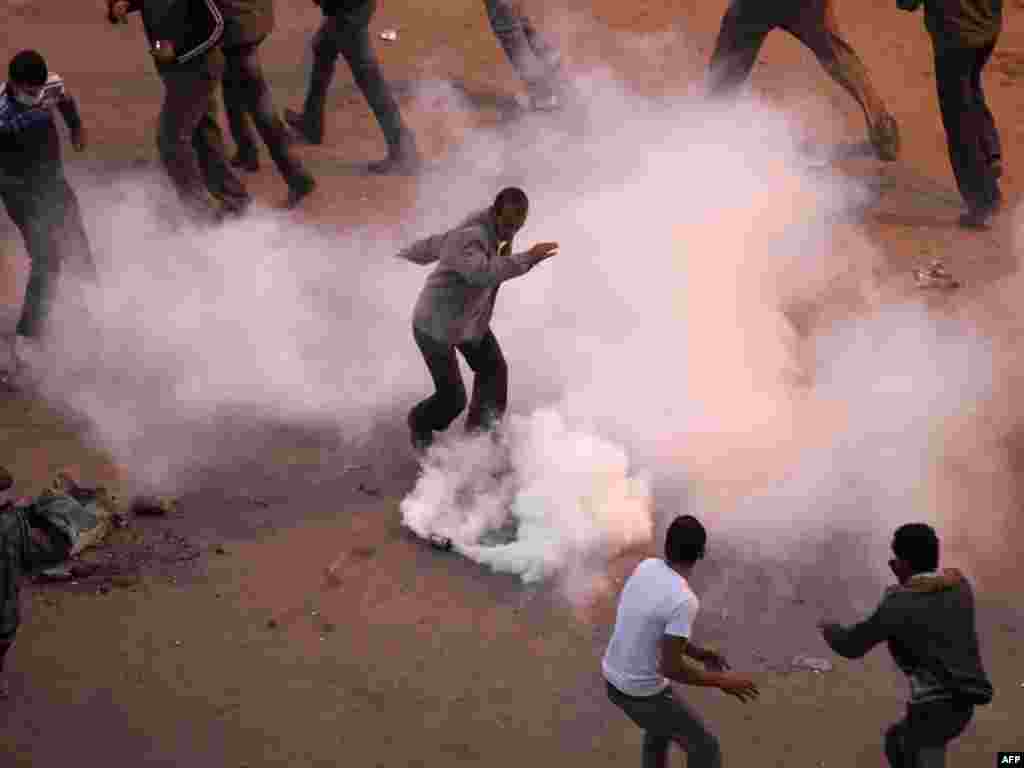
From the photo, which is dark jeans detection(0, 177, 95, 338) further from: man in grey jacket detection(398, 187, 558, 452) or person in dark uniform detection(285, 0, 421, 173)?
person in dark uniform detection(285, 0, 421, 173)

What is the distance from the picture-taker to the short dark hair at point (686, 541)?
4.36 meters

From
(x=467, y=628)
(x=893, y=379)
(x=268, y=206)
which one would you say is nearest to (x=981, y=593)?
(x=893, y=379)

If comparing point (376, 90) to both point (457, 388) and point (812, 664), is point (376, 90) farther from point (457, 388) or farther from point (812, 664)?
point (812, 664)

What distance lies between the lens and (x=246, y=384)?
7.31 meters

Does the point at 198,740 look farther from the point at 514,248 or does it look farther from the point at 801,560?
the point at 514,248

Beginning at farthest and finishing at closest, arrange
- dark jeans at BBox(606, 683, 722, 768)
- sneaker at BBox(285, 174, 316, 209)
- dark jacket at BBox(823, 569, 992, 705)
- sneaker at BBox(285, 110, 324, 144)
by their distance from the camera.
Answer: sneaker at BBox(285, 110, 324, 144), sneaker at BBox(285, 174, 316, 209), dark jeans at BBox(606, 683, 722, 768), dark jacket at BBox(823, 569, 992, 705)

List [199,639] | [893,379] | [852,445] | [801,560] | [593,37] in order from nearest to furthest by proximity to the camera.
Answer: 1. [199,639]
2. [801,560]
3. [852,445]
4. [893,379]
5. [593,37]

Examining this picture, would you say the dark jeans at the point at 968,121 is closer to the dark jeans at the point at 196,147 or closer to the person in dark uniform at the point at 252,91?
the person in dark uniform at the point at 252,91

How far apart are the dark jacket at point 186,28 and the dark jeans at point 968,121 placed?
4.03m

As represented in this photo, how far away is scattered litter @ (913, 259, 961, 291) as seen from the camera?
27.1 ft

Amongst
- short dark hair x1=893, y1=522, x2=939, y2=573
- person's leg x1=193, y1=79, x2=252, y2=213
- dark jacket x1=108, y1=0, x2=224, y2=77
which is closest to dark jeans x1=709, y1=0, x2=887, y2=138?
person's leg x1=193, y1=79, x2=252, y2=213

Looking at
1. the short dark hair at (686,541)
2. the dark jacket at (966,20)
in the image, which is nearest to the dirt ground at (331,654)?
the short dark hair at (686,541)

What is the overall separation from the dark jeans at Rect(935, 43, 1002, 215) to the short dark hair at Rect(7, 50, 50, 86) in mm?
4879

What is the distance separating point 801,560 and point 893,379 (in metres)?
1.43
